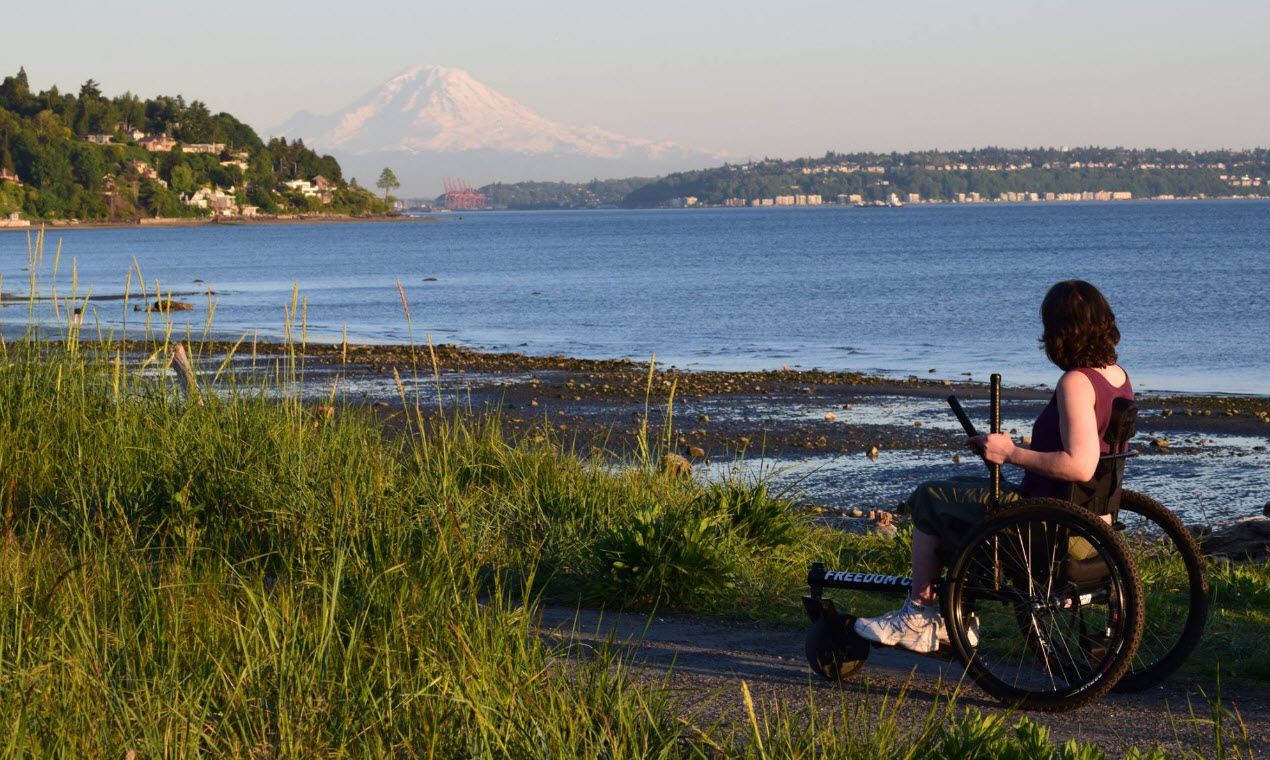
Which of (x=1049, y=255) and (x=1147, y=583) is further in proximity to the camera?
(x=1049, y=255)

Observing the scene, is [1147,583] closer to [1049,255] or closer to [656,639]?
[656,639]

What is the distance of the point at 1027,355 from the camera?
31312mm

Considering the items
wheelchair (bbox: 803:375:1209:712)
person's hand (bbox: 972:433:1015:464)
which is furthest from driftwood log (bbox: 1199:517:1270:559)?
person's hand (bbox: 972:433:1015:464)

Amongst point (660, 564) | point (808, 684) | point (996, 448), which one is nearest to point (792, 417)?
point (660, 564)

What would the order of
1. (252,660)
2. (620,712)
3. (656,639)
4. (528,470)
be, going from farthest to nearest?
(528,470) < (656,639) < (252,660) < (620,712)

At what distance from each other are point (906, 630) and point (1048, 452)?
862 mm

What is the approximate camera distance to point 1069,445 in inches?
193

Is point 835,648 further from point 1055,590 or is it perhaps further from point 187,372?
point 187,372

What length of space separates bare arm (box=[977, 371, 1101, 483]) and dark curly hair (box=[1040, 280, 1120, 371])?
9 cm

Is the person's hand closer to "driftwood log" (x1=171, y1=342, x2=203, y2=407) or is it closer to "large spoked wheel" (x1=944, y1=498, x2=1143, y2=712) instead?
"large spoked wheel" (x1=944, y1=498, x2=1143, y2=712)

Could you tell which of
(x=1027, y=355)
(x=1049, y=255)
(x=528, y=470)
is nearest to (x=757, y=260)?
(x=1049, y=255)

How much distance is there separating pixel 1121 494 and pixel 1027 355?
88.7 feet

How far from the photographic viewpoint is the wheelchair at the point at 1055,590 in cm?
489

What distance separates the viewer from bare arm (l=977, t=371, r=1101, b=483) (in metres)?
4.89
